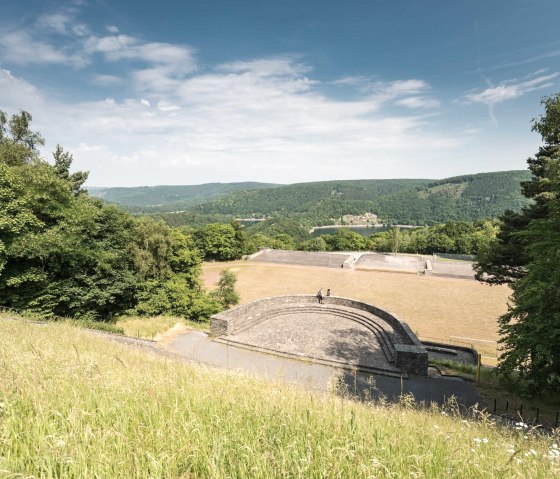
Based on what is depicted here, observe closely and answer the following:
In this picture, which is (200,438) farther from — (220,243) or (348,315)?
(220,243)

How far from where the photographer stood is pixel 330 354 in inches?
557

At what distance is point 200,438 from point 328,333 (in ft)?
50.6

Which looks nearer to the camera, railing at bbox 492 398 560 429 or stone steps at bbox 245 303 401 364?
railing at bbox 492 398 560 429

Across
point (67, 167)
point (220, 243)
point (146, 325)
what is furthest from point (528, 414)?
point (220, 243)

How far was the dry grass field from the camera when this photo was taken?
78.6 feet

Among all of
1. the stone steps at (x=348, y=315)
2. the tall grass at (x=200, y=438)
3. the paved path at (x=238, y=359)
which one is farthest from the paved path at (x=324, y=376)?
the tall grass at (x=200, y=438)

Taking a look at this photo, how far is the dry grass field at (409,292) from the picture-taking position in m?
24.0

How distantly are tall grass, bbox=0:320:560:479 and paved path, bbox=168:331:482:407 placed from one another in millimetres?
6558

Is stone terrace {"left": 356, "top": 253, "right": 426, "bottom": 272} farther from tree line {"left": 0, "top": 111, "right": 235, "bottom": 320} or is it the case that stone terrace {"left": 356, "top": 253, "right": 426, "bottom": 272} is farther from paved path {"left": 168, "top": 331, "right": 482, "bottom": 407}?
paved path {"left": 168, "top": 331, "right": 482, "bottom": 407}

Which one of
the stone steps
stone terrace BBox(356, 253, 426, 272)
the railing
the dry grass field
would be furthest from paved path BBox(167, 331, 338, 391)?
stone terrace BBox(356, 253, 426, 272)

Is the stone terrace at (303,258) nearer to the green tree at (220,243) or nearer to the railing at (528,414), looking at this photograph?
the green tree at (220,243)

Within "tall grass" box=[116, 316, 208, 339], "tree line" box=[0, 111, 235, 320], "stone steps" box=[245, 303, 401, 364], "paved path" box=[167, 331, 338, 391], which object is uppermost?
"tree line" box=[0, 111, 235, 320]

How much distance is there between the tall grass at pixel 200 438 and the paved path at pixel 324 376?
258 inches

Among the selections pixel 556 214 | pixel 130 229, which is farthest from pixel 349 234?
pixel 556 214
